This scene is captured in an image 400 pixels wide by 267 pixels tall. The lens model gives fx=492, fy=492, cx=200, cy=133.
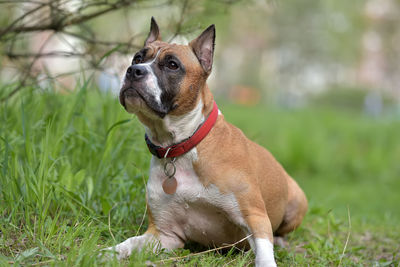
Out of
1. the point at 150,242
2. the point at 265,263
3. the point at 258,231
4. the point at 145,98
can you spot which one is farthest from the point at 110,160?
the point at 265,263

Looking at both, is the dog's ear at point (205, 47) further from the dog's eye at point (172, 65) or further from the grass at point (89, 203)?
the grass at point (89, 203)

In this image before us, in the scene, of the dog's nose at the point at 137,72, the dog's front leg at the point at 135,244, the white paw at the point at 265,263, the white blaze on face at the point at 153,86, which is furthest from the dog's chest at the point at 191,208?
the dog's nose at the point at 137,72

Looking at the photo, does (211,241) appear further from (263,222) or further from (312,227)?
(312,227)

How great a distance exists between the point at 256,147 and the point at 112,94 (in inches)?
78.4

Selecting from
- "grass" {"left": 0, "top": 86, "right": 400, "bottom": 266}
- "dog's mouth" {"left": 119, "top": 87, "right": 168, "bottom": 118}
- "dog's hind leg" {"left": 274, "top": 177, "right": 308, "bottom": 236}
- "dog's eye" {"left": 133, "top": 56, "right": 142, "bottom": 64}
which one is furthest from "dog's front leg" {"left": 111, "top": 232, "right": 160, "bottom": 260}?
"dog's hind leg" {"left": 274, "top": 177, "right": 308, "bottom": 236}

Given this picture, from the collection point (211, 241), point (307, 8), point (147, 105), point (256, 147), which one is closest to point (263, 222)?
point (211, 241)

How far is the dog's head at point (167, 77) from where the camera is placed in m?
2.74

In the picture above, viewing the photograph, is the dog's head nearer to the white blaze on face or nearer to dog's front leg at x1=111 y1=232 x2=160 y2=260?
the white blaze on face

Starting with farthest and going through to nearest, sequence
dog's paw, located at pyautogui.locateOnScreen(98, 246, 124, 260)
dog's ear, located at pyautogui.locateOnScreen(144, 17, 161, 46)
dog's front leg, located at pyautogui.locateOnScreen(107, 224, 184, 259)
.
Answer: dog's ear, located at pyautogui.locateOnScreen(144, 17, 161, 46), dog's front leg, located at pyautogui.locateOnScreen(107, 224, 184, 259), dog's paw, located at pyautogui.locateOnScreen(98, 246, 124, 260)

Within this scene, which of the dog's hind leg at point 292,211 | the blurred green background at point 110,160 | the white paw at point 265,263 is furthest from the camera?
the dog's hind leg at point 292,211

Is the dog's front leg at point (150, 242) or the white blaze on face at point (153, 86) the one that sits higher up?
the white blaze on face at point (153, 86)

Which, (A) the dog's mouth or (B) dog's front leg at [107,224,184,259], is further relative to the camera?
(B) dog's front leg at [107,224,184,259]

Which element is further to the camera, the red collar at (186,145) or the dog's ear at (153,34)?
the dog's ear at (153,34)

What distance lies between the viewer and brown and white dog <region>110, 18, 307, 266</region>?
2.80m
